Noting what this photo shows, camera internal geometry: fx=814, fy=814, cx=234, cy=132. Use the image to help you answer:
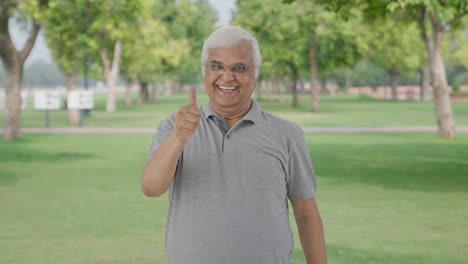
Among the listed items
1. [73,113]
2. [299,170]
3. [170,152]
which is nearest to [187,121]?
[170,152]

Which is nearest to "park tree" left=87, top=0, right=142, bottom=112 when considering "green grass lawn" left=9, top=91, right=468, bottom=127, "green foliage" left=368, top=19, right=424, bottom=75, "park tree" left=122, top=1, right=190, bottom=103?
"park tree" left=122, top=1, right=190, bottom=103

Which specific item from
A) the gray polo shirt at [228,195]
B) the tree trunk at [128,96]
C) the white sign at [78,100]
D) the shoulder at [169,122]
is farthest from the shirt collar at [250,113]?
the tree trunk at [128,96]

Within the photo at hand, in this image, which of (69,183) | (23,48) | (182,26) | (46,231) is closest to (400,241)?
(46,231)

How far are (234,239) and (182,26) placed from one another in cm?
8705

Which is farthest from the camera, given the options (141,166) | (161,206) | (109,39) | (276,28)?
(109,39)

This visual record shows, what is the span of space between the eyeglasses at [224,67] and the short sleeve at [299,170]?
1.11 ft

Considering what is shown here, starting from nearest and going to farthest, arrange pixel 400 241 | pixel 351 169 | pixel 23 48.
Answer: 1. pixel 400 241
2. pixel 351 169
3. pixel 23 48

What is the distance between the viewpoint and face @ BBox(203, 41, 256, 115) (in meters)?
3.34

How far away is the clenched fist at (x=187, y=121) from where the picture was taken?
119 inches

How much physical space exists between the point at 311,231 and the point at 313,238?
32 mm

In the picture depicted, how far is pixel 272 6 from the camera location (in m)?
47.3

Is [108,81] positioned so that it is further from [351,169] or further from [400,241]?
[400,241]

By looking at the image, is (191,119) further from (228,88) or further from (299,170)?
(299,170)

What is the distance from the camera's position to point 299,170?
3.46 m
